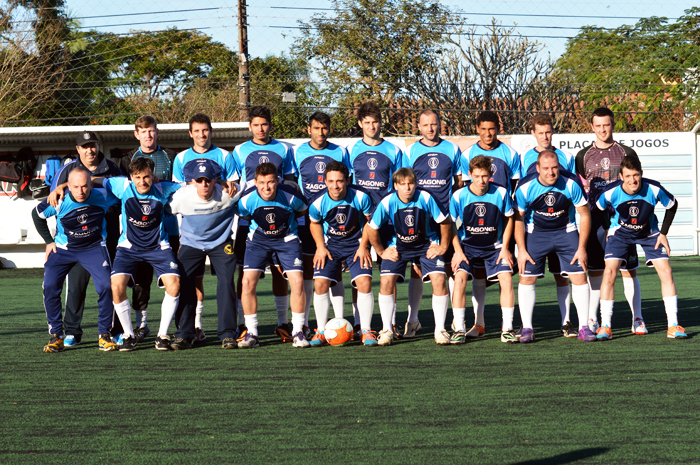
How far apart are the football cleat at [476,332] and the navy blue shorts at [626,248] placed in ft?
4.18

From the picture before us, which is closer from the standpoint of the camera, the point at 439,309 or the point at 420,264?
the point at 439,309

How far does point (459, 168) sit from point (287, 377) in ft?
9.35

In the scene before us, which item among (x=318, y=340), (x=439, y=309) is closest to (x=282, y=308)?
(x=318, y=340)

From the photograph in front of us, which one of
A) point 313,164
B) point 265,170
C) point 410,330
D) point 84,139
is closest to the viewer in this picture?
point 265,170

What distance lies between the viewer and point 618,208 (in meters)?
6.58

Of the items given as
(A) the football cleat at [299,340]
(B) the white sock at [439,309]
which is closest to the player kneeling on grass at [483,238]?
(B) the white sock at [439,309]

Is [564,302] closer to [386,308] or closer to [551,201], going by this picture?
[551,201]

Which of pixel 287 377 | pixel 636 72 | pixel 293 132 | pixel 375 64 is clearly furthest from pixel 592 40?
pixel 287 377

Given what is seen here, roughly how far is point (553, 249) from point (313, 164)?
2306mm

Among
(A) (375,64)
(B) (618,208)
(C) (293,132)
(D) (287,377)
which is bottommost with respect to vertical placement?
(D) (287,377)

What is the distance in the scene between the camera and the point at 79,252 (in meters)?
6.47

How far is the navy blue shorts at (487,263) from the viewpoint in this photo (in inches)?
255

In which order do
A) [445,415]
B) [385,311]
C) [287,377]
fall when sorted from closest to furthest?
[445,415]
[287,377]
[385,311]

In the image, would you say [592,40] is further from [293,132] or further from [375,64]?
[293,132]
